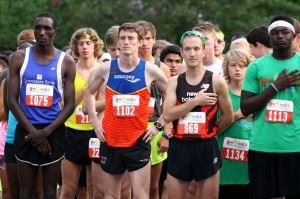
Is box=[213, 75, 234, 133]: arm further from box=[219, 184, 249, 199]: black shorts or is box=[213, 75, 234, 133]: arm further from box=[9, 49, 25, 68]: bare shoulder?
box=[9, 49, 25, 68]: bare shoulder

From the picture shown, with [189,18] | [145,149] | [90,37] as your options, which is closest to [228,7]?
[189,18]

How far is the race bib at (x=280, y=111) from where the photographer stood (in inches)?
387

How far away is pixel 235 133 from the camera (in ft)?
37.0

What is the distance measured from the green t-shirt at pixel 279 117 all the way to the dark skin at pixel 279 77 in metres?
0.08

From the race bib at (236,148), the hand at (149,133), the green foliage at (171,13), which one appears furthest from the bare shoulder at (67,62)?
the green foliage at (171,13)

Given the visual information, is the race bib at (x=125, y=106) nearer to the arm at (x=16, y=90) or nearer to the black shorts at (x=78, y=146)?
the arm at (x=16, y=90)

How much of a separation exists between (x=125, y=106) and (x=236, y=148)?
4.82 feet

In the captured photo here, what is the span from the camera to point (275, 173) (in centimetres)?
995

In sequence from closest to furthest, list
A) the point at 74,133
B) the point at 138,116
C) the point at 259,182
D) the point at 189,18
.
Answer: the point at 259,182 → the point at 138,116 → the point at 74,133 → the point at 189,18

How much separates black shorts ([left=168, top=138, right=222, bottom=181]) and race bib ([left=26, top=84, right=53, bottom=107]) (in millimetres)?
1472

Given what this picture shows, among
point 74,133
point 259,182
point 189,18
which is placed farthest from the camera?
point 189,18

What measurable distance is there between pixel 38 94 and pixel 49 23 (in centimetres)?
78

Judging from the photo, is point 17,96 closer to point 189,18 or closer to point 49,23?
point 49,23

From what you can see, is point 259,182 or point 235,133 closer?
point 259,182
